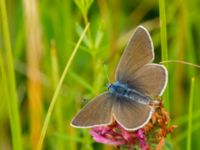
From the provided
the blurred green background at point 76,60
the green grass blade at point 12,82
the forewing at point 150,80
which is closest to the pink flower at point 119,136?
the forewing at point 150,80

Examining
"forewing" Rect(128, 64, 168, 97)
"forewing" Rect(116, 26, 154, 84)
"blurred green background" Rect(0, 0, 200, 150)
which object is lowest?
"blurred green background" Rect(0, 0, 200, 150)

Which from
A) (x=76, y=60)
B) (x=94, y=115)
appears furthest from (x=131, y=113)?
(x=76, y=60)

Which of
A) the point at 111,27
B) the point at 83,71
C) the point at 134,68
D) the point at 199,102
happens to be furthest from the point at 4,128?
the point at 134,68

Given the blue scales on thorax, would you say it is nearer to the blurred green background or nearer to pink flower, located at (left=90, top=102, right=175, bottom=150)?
pink flower, located at (left=90, top=102, right=175, bottom=150)

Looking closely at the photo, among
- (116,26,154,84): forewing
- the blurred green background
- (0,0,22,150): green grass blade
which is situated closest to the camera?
(116,26,154,84): forewing

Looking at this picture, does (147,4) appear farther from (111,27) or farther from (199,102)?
(199,102)

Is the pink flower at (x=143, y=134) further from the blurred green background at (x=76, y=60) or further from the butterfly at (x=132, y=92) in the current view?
the blurred green background at (x=76, y=60)

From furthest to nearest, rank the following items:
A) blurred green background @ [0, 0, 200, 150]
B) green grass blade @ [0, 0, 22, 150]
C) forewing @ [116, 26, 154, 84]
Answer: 1. blurred green background @ [0, 0, 200, 150]
2. green grass blade @ [0, 0, 22, 150]
3. forewing @ [116, 26, 154, 84]

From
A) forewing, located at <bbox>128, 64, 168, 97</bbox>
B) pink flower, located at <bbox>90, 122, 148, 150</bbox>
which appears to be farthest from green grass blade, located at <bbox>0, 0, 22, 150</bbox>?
forewing, located at <bbox>128, 64, 168, 97</bbox>
